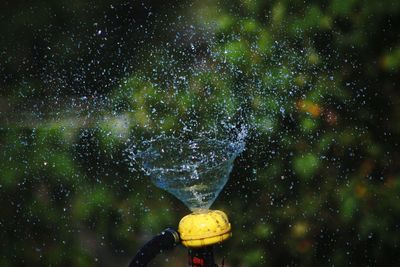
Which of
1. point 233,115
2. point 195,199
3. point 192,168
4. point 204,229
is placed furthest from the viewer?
point 233,115

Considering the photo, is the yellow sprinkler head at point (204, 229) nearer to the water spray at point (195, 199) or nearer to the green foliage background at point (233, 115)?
the water spray at point (195, 199)

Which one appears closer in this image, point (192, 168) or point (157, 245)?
point (157, 245)

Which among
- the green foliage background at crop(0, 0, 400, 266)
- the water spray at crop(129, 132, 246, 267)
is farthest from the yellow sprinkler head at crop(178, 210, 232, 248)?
the green foliage background at crop(0, 0, 400, 266)

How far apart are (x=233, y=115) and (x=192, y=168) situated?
127 centimetres

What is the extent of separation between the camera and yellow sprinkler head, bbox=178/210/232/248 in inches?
51.6

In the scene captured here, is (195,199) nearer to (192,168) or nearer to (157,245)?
(157,245)

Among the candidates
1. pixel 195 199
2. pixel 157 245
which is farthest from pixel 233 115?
pixel 157 245

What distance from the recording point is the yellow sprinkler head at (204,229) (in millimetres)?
1311

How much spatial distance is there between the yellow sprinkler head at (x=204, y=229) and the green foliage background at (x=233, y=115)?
5.92ft

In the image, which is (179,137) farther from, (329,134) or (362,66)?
(362,66)

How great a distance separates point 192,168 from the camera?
198cm

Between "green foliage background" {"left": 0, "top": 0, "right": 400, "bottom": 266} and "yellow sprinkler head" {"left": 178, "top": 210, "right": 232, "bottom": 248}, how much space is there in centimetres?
181

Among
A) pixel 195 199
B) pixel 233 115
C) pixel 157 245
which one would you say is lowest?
pixel 157 245

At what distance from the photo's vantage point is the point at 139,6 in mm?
3514
